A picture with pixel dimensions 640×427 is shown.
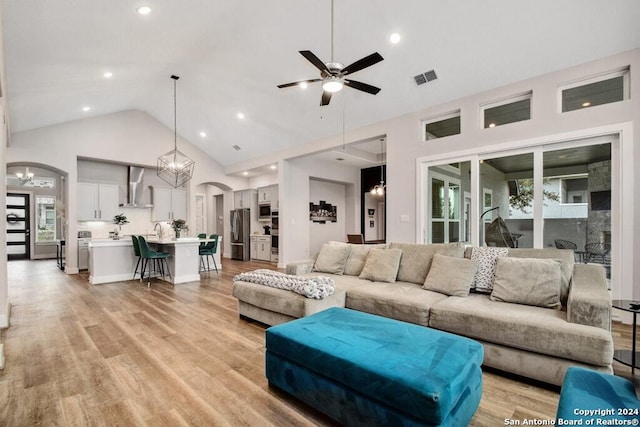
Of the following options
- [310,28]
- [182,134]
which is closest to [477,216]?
[310,28]

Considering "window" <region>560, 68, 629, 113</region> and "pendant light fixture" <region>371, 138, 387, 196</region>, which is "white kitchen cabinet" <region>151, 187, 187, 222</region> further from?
"window" <region>560, 68, 629, 113</region>

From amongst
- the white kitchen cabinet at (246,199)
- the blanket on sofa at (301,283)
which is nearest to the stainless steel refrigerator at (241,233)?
the white kitchen cabinet at (246,199)

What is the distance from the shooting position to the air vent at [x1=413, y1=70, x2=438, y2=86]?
4.61 metres

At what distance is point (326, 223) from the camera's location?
1010 centimetres

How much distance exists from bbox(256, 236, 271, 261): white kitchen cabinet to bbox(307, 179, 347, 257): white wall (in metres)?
1.28

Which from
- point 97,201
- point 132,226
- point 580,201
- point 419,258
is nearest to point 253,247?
point 132,226

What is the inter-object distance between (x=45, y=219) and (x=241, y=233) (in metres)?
6.92

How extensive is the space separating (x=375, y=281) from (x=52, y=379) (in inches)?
124

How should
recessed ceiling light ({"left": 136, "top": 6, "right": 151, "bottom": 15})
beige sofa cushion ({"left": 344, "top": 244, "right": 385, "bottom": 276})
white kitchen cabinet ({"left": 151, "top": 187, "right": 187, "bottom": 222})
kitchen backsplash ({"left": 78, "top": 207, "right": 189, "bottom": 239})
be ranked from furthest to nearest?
white kitchen cabinet ({"left": 151, "top": 187, "right": 187, "bottom": 222}), kitchen backsplash ({"left": 78, "top": 207, "right": 189, "bottom": 239}), beige sofa cushion ({"left": 344, "top": 244, "right": 385, "bottom": 276}), recessed ceiling light ({"left": 136, "top": 6, "right": 151, "bottom": 15})

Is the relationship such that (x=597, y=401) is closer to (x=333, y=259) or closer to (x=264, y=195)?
(x=333, y=259)

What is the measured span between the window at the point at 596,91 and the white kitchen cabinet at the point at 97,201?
31.3 ft

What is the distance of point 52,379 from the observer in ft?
7.83

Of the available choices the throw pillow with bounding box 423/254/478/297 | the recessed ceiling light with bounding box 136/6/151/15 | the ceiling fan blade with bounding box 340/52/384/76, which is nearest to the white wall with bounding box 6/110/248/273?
the recessed ceiling light with bounding box 136/6/151/15

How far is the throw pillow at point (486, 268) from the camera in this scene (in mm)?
3180
